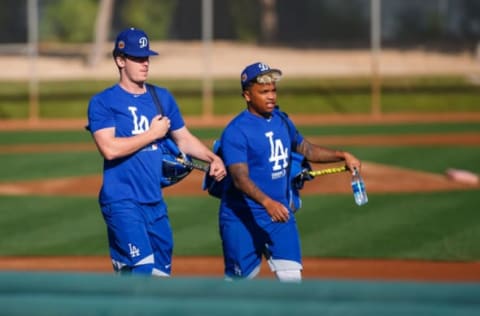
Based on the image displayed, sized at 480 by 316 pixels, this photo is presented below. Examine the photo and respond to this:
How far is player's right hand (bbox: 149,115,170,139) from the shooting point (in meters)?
7.85

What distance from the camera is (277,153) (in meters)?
8.24

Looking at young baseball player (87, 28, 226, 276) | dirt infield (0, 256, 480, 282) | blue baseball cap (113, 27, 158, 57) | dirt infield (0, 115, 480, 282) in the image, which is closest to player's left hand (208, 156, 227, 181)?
young baseball player (87, 28, 226, 276)

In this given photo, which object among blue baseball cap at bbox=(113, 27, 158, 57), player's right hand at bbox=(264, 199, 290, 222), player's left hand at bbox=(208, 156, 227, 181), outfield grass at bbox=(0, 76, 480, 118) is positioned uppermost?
blue baseball cap at bbox=(113, 27, 158, 57)

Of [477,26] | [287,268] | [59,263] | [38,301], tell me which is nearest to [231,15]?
[477,26]

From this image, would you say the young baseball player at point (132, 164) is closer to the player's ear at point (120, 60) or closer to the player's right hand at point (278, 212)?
the player's ear at point (120, 60)

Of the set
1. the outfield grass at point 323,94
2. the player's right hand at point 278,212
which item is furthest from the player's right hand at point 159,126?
the outfield grass at point 323,94

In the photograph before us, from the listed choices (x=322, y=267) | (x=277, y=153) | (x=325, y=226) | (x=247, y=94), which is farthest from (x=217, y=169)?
(x=325, y=226)

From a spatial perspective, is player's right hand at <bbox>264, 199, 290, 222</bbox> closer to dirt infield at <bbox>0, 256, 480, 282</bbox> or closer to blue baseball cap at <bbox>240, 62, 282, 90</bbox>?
blue baseball cap at <bbox>240, 62, 282, 90</bbox>

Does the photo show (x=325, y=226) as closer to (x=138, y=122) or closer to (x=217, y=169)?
(x=217, y=169)

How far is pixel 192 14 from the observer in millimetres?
31516

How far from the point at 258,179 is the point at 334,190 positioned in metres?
10.3

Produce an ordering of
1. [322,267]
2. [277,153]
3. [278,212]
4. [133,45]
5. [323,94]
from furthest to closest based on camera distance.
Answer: [323,94], [322,267], [277,153], [133,45], [278,212]

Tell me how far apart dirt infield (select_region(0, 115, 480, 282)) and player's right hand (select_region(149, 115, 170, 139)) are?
151 inches

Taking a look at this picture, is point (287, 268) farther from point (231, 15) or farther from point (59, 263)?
point (231, 15)
